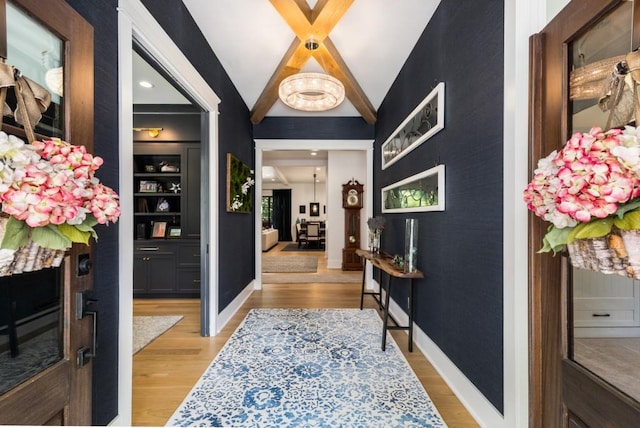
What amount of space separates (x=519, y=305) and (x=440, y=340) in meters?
1.06

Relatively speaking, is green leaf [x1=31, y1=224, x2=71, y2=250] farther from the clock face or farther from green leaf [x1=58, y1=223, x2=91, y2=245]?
the clock face

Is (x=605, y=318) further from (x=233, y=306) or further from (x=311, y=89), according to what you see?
(x=233, y=306)

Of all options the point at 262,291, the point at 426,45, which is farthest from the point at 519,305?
the point at 262,291

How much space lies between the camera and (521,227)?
1341 mm

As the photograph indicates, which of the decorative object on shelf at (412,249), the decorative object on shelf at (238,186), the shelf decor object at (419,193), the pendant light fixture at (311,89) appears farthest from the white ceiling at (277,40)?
the decorative object on shelf at (412,249)

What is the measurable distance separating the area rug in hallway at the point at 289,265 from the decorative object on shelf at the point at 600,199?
562 centimetres

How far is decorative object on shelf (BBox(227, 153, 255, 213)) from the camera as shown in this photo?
348 centimetres

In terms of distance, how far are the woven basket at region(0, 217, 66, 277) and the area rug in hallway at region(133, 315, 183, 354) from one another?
7.28 ft

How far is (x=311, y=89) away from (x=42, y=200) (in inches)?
98.2

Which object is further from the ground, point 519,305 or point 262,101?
point 262,101

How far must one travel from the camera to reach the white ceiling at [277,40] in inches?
98.7

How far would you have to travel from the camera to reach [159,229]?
13.6 ft

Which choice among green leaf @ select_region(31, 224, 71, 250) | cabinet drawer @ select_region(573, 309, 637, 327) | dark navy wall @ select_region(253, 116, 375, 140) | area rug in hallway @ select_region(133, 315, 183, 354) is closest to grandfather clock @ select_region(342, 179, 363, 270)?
dark navy wall @ select_region(253, 116, 375, 140)

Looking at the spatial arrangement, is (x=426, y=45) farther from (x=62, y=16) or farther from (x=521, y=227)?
(x=62, y=16)
